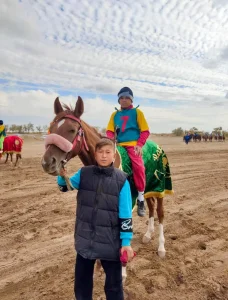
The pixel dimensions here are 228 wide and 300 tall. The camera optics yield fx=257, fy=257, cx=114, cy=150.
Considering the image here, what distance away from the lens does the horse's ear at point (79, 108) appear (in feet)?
9.77

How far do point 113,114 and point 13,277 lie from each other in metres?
2.74

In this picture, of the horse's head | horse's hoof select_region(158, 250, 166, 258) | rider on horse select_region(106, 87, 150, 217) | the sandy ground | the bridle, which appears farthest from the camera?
horse's hoof select_region(158, 250, 166, 258)

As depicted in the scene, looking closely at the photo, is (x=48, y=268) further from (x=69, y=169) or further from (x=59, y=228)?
(x=69, y=169)

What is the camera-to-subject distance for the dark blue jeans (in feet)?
7.68

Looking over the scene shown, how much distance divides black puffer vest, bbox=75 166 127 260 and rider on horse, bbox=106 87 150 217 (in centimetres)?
136

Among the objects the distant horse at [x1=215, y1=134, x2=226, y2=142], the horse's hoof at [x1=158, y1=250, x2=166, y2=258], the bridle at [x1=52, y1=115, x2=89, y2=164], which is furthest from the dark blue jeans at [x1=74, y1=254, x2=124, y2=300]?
the distant horse at [x1=215, y1=134, x2=226, y2=142]

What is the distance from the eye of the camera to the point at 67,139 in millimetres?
2795

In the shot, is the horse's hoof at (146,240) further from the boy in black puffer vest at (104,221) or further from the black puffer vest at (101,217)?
the black puffer vest at (101,217)

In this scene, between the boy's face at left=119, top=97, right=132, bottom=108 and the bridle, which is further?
the boy's face at left=119, top=97, right=132, bottom=108

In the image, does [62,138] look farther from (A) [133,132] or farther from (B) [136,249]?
(B) [136,249]

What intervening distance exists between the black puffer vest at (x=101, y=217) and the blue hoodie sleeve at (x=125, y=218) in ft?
0.14

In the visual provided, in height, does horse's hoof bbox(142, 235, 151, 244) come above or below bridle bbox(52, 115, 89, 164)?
below

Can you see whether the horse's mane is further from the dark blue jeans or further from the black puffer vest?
the dark blue jeans

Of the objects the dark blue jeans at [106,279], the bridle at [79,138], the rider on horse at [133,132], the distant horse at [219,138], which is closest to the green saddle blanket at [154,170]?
the rider on horse at [133,132]
